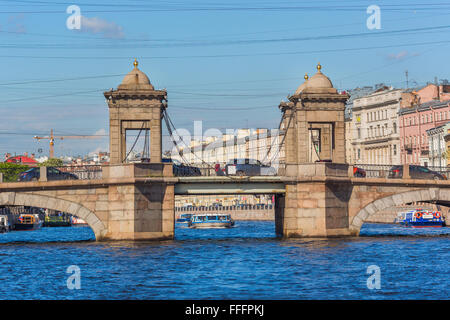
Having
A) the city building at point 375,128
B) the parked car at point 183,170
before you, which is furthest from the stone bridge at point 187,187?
the city building at point 375,128

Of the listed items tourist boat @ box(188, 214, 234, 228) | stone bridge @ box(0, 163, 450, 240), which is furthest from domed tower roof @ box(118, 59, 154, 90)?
tourist boat @ box(188, 214, 234, 228)

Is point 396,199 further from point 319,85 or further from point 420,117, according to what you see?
point 420,117

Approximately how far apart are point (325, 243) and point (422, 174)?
34.8 ft

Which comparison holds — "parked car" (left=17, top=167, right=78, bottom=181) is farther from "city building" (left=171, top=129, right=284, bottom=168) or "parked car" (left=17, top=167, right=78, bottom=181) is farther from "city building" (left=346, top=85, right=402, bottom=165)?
"city building" (left=171, top=129, right=284, bottom=168)

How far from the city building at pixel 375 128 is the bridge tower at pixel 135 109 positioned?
7507 centimetres

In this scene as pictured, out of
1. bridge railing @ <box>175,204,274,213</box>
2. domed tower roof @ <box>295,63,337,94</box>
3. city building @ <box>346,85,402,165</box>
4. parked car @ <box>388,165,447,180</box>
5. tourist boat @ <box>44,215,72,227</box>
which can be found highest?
city building @ <box>346,85,402,165</box>

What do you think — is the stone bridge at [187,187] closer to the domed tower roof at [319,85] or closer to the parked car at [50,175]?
the domed tower roof at [319,85]

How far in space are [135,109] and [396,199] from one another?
637 inches

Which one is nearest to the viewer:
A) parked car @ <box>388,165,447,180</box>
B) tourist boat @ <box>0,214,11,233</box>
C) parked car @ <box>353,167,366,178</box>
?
parked car @ <box>388,165,447,180</box>

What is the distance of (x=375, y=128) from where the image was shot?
130125 millimetres

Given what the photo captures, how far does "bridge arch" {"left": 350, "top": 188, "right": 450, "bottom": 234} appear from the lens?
179ft

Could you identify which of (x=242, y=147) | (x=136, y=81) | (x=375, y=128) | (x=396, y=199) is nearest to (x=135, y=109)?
(x=136, y=81)

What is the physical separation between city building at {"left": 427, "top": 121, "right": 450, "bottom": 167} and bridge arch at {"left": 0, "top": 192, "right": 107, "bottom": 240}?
59530 mm
